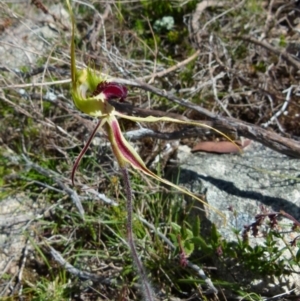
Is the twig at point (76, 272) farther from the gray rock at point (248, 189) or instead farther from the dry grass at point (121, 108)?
the gray rock at point (248, 189)

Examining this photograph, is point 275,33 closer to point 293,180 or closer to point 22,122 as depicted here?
point 293,180

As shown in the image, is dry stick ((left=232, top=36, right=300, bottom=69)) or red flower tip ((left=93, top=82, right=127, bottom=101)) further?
dry stick ((left=232, top=36, right=300, bottom=69))

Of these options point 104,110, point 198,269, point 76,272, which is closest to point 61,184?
point 76,272

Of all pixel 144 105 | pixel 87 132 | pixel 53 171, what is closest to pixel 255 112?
pixel 144 105

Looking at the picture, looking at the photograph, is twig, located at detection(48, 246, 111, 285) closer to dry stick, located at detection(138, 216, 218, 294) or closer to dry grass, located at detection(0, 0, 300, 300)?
dry grass, located at detection(0, 0, 300, 300)

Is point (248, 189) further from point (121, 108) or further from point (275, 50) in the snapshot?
point (275, 50)

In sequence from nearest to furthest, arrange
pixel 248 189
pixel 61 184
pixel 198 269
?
pixel 198 269, pixel 248 189, pixel 61 184

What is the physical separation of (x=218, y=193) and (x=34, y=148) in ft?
3.15

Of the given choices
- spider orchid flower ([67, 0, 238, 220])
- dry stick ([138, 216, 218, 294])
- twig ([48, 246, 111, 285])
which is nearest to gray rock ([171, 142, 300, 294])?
dry stick ([138, 216, 218, 294])

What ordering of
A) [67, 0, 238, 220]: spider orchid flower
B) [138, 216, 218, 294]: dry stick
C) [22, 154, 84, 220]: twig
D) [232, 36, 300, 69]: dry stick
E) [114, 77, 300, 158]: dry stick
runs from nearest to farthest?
[67, 0, 238, 220]: spider orchid flower → [138, 216, 218, 294]: dry stick → [114, 77, 300, 158]: dry stick → [22, 154, 84, 220]: twig → [232, 36, 300, 69]: dry stick

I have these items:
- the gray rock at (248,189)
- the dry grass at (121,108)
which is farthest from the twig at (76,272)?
the gray rock at (248,189)

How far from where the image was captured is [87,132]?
10.3 ft

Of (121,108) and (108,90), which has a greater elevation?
(121,108)

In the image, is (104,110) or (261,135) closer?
(104,110)
